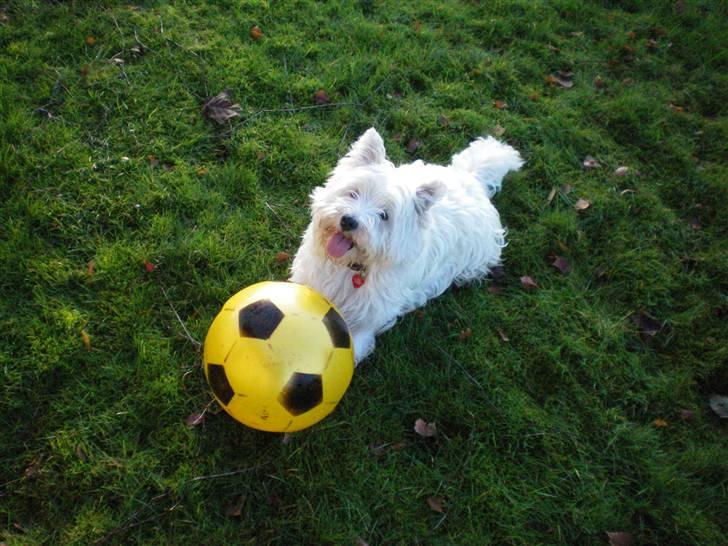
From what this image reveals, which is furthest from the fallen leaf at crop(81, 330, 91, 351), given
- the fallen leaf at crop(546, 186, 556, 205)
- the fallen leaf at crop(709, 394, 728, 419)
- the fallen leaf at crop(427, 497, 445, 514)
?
the fallen leaf at crop(709, 394, 728, 419)

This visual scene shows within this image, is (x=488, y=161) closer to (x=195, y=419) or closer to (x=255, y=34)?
(x=255, y=34)

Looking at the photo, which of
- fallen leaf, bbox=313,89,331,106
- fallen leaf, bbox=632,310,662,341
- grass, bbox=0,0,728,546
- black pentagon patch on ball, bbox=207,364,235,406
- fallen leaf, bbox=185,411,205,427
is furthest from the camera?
fallen leaf, bbox=313,89,331,106

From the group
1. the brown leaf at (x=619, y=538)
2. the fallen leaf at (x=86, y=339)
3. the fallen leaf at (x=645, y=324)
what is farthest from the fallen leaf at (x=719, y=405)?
the fallen leaf at (x=86, y=339)

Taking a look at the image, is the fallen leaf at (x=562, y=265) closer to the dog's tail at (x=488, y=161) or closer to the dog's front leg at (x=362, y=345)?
the dog's tail at (x=488, y=161)

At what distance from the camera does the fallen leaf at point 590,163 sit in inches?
223

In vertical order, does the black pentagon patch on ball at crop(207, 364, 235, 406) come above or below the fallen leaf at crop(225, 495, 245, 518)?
above

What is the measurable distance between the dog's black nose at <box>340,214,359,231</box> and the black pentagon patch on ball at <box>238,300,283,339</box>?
0.66m

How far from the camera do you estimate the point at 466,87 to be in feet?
19.6

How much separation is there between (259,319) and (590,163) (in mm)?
4578

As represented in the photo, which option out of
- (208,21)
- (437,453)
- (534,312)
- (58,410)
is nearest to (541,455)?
(437,453)

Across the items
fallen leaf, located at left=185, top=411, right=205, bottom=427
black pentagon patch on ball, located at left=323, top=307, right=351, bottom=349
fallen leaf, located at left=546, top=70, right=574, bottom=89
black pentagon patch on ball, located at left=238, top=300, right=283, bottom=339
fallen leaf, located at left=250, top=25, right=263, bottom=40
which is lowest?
fallen leaf, located at left=185, top=411, right=205, bottom=427

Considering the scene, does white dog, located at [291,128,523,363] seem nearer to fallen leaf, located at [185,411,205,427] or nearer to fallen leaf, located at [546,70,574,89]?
fallen leaf, located at [185,411,205,427]

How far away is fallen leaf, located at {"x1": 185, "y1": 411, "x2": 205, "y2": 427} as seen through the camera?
328 cm

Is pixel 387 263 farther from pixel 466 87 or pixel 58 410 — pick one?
pixel 466 87
